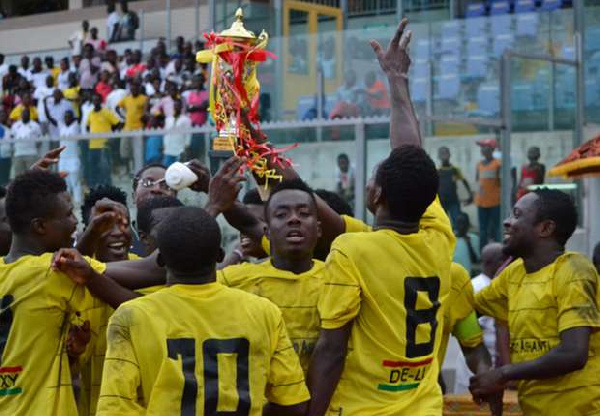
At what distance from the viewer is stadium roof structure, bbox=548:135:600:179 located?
13.9m

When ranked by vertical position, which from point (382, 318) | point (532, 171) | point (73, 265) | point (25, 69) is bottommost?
point (382, 318)

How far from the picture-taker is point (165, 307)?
441cm

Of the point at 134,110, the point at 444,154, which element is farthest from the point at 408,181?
the point at 134,110

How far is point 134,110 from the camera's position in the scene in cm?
2095

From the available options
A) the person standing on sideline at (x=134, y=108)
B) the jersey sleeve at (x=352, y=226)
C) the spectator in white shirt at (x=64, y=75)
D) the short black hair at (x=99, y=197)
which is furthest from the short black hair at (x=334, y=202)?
the spectator in white shirt at (x=64, y=75)

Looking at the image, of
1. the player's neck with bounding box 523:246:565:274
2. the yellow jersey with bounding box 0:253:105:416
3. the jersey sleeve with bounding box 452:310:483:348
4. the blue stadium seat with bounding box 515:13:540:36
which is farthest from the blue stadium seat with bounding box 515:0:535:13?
the yellow jersey with bounding box 0:253:105:416

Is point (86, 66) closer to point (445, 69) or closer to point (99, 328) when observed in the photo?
point (445, 69)

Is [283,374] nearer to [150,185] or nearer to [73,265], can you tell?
[73,265]

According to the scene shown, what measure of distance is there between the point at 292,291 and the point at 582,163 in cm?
907

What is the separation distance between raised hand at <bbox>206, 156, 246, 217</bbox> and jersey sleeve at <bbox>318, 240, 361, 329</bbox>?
1.86 ft

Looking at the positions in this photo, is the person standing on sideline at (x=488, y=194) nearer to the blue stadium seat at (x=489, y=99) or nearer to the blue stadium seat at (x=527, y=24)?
the blue stadium seat at (x=489, y=99)

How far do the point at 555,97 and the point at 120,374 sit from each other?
1201 centimetres

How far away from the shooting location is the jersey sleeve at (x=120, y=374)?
4293 millimetres

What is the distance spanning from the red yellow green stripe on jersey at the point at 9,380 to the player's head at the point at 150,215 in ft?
3.09
